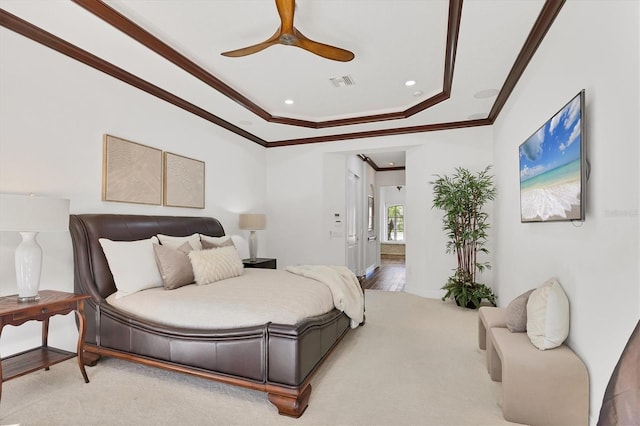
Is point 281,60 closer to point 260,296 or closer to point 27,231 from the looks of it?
point 260,296

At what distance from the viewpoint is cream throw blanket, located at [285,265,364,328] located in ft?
9.37

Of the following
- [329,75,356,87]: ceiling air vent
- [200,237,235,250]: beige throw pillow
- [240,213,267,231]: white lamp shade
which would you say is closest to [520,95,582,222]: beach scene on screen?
[329,75,356,87]: ceiling air vent

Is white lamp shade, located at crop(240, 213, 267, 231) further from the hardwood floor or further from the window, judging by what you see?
the window

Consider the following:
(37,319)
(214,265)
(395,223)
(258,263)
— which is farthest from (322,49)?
(395,223)

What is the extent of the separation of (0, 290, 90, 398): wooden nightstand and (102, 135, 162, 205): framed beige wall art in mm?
1148

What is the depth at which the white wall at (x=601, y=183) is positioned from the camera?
1401 millimetres

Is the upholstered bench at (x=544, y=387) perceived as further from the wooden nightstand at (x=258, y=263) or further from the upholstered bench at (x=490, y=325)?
the wooden nightstand at (x=258, y=263)

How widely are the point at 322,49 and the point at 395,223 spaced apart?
341 inches

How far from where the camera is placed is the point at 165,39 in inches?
112

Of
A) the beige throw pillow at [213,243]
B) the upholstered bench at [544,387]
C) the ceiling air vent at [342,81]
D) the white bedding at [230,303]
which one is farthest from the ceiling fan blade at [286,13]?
the upholstered bench at [544,387]

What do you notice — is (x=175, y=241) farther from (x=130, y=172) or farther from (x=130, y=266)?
(x=130, y=172)

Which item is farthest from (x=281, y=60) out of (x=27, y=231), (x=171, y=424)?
(x=171, y=424)

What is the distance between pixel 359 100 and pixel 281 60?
1447 mm

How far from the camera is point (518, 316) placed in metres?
2.20
